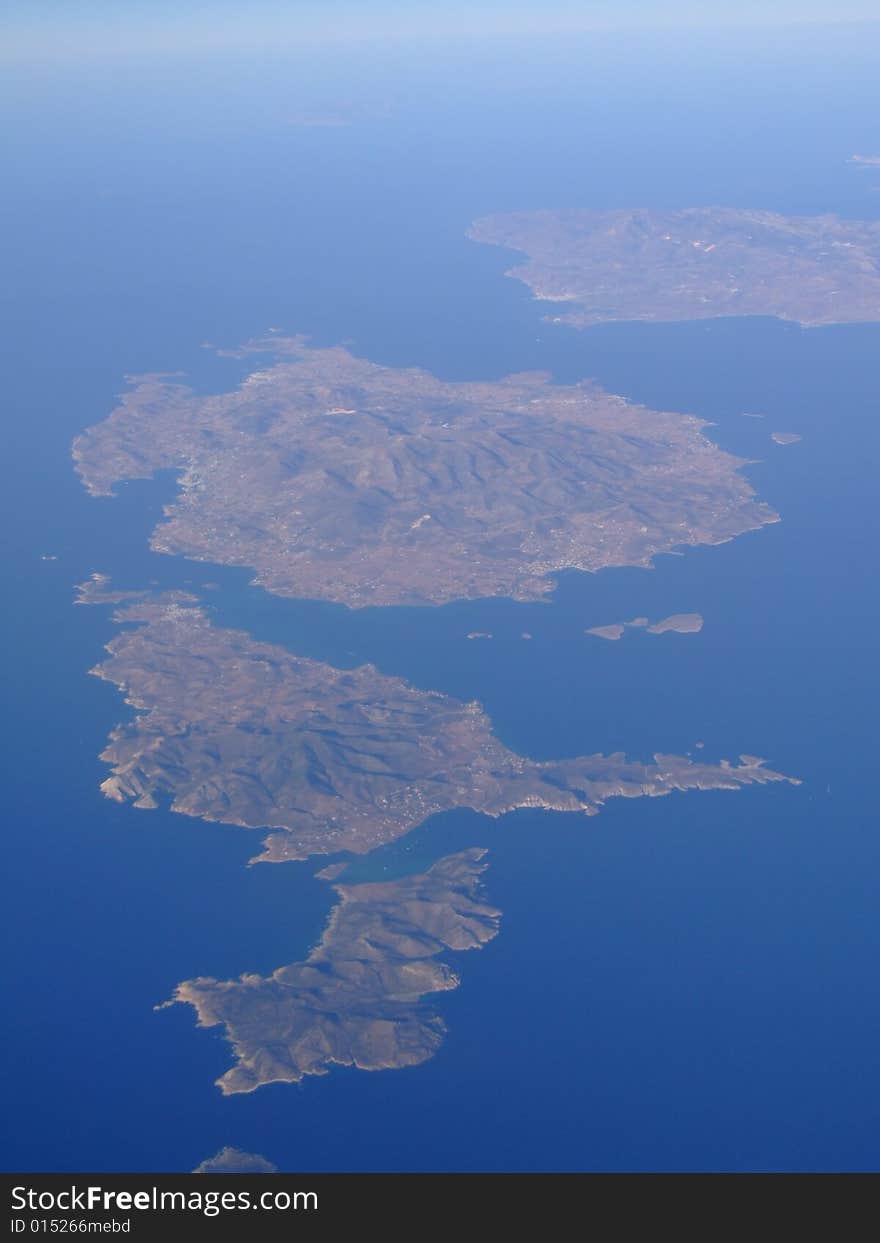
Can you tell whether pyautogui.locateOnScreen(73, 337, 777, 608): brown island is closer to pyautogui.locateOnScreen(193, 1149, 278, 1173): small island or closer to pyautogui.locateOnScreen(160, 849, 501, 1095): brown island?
pyautogui.locateOnScreen(160, 849, 501, 1095): brown island

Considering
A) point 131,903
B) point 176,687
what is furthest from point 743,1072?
point 176,687

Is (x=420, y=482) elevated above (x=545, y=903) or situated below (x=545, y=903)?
above

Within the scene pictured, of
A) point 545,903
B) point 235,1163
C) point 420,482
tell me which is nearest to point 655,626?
point 420,482

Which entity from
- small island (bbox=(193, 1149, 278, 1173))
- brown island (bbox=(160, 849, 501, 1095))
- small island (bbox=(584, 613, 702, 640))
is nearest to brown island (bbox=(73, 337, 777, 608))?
small island (bbox=(584, 613, 702, 640))

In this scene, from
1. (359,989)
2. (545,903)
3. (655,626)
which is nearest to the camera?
(359,989)

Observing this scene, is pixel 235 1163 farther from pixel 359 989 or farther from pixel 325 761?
pixel 325 761

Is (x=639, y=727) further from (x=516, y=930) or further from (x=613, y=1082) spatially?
(x=613, y=1082)
